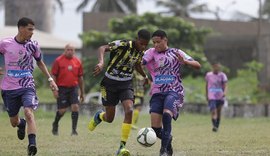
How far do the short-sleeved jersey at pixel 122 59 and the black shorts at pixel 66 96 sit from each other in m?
4.93

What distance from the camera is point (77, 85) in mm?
15844

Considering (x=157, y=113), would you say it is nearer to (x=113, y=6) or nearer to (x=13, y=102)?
(x=13, y=102)

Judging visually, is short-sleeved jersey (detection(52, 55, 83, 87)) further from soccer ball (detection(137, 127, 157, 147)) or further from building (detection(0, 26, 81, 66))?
building (detection(0, 26, 81, 66))

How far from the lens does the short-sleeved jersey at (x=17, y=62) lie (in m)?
10.1

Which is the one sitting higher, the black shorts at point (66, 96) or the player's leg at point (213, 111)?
the black shorts at point (66, 96)

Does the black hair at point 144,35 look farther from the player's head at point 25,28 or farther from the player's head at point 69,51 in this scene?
the player's head at point 69,51

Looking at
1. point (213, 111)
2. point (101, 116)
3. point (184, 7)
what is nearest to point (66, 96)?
point (101, 116)

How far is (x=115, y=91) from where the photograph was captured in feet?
35.9

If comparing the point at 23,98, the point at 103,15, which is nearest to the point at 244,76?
the point at 103,15

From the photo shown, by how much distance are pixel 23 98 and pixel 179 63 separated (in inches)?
93.9

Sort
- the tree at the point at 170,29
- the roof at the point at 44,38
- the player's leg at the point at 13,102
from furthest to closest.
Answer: the roof at the point at 44,38, the tree at the point at 170,29, the player's leg at the point at 13,102

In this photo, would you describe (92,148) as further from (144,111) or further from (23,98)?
(144,111)

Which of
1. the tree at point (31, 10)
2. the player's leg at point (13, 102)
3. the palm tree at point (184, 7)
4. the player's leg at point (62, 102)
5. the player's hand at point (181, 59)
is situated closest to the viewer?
the player's hand at point (181, 59)

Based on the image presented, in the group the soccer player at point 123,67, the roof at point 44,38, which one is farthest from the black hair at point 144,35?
A: the roof at point 44,38
